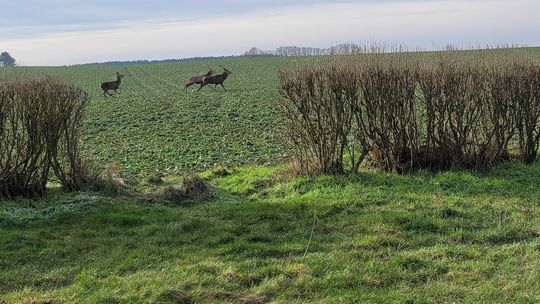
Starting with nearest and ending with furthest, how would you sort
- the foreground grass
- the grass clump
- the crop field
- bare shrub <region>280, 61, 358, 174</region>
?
the foreground grass
the grass clump
bare shrub <region>280, 61, 358, 174</region>
the crop field

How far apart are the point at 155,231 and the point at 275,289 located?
2636 mm

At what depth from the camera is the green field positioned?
4.95 m

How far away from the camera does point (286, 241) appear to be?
6477 mm

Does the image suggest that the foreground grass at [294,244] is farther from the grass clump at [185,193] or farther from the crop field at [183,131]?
the crop field at [183,131]

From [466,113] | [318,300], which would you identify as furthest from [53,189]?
[466,113]

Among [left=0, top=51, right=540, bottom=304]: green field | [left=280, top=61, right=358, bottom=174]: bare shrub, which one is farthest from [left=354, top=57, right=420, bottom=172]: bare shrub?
[left=0, top=51, right=540, bottom=304]: green field

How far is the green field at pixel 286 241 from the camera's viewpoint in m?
4.95

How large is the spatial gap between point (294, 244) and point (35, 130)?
16.3ft

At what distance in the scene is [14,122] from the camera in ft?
28.2

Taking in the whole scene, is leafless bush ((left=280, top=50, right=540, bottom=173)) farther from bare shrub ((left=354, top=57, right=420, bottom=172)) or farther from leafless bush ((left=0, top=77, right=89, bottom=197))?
leafless bush ((left=0, top=77, right=89, bottom=197))

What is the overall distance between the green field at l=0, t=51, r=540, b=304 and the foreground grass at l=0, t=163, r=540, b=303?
2 cm

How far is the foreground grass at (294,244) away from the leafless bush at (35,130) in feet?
2.03

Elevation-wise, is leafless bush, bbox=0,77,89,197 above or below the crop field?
above

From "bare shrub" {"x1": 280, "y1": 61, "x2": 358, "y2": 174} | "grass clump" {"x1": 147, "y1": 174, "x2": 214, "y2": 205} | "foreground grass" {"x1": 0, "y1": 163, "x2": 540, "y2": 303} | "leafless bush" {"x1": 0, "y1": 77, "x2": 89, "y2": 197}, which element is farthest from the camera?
"bare shrub" {"x1": 280, "y1": 61, "x2": 358, "y2": 174}
